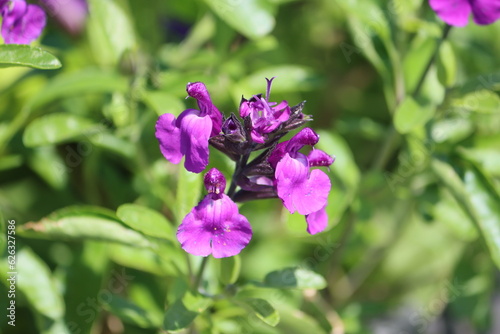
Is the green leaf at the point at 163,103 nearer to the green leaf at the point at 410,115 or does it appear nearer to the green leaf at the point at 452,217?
the green leaf at the point at 410,115

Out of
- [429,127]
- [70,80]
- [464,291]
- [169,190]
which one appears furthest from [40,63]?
[464,291]

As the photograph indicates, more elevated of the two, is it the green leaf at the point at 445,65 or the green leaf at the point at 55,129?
the green leaf at the point at 445,65

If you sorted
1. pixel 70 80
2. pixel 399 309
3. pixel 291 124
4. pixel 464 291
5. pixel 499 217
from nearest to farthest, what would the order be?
pixel 291 124
pixel 499 217
pixel 70 80
pixel 464 291
pixel 399 309

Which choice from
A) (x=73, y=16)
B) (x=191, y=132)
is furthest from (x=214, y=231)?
(x=73, y=16)

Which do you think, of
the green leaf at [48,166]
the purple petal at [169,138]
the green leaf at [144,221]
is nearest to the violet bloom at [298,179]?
the purple petal at [169,138]

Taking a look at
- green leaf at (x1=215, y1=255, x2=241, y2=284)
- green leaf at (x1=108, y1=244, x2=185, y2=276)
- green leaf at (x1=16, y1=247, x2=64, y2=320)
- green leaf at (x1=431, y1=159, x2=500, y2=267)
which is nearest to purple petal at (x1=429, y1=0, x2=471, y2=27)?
green leaf at (x1=431, y1=159, x2=500, y2=267)

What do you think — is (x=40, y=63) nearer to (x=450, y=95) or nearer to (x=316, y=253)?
(x=450, y=95)

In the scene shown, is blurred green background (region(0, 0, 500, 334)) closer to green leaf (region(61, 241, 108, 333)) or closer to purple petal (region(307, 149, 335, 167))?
green leaf (region(61, 241, 108, 333))
